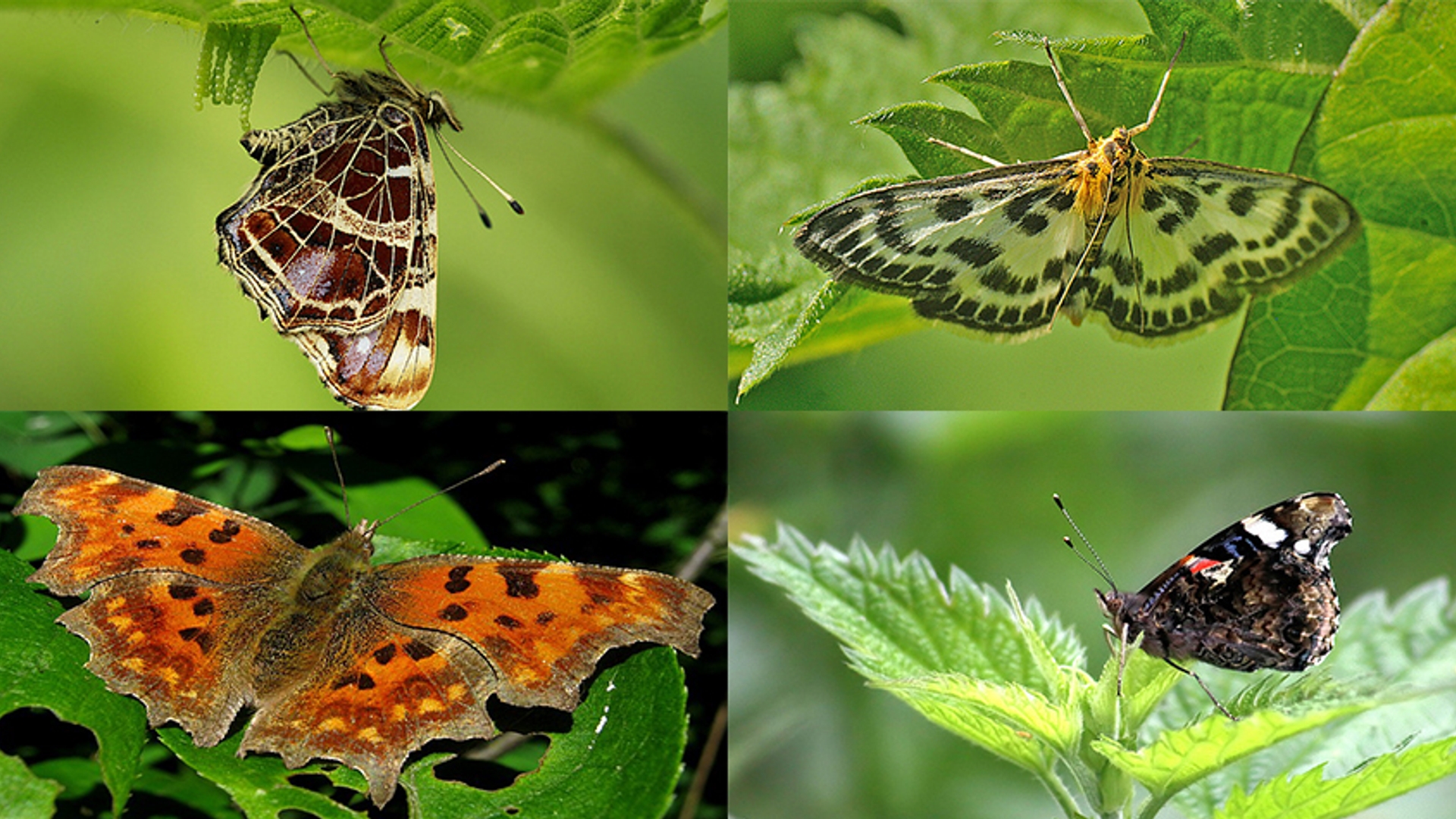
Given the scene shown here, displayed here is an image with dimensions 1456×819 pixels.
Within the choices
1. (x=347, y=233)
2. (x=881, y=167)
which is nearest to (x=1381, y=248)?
(x=881, y=167)

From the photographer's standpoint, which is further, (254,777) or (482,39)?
(482,39)

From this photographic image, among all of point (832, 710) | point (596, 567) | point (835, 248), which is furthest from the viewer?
point (832, 710)

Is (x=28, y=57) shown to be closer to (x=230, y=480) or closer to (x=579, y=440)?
(x=230, y=480)

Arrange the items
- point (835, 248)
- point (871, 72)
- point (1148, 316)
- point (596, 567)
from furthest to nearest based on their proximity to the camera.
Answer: point (871, 72) < point (1148, 316) < point (835, 248) < point (596, 567)

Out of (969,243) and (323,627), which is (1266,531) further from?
(323,627)

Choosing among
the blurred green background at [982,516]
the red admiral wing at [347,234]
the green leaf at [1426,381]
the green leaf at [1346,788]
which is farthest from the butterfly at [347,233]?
the green leaf at [1426,381]

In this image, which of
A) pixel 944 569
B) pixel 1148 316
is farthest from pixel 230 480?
pixel 1148 316

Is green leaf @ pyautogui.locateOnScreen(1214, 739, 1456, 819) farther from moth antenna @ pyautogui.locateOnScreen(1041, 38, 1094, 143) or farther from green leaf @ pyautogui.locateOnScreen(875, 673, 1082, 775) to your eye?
moth antenna @ pyautogui.locateOnScreen(1041, 38, 1094, 143)
